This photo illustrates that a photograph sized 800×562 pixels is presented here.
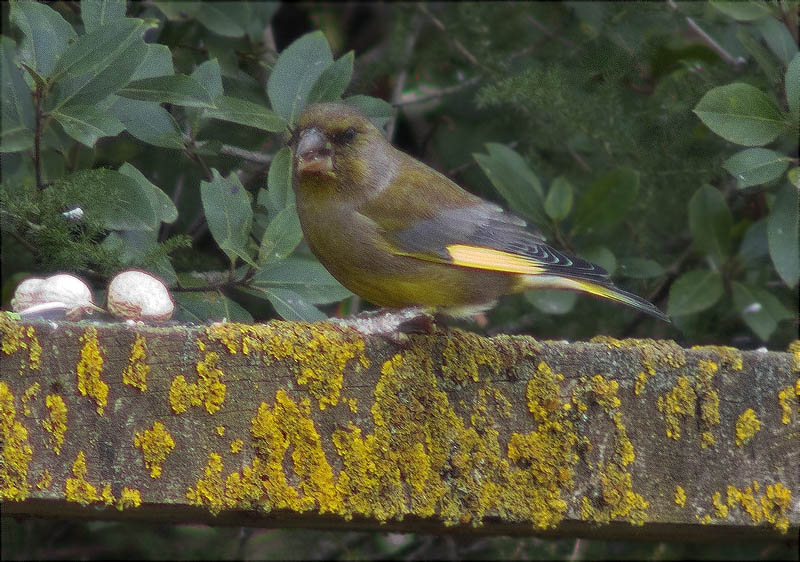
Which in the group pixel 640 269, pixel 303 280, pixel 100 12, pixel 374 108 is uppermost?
pixel 100 12

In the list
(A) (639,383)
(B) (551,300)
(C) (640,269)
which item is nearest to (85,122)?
(A) (639,383)

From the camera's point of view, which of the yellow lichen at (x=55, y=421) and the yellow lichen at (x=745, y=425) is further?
the yellow lichen at (x=745, y=425)

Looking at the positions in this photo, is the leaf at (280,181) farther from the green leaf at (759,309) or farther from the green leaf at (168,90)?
the green leaf at (759,309)

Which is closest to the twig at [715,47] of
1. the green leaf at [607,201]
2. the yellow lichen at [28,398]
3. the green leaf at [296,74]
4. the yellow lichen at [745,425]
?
the green leaf at [607,201]

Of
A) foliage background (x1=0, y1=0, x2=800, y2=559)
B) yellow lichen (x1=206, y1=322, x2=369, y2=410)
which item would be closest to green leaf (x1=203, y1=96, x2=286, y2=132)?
foliage background (x1=0, y1=0, x2=800, y2=559)

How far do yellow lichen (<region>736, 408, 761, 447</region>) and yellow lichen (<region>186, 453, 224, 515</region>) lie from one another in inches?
44.9

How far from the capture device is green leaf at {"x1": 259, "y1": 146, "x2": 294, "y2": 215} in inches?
114

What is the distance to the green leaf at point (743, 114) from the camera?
114 inches

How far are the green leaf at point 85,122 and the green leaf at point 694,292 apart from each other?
1971 mm

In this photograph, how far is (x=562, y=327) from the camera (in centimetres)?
397

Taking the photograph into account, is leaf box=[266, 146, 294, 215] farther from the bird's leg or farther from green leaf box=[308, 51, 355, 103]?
the bird's leg

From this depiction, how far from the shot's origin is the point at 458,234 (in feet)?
9.36

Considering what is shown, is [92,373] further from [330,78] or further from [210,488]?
[330,78]

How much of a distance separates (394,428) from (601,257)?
66.3 inches
